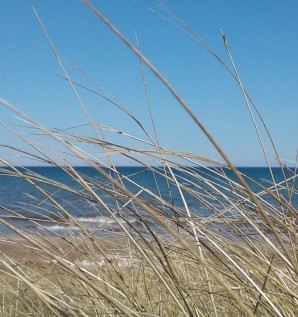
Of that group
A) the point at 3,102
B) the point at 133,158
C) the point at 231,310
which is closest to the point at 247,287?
the point at 133,158

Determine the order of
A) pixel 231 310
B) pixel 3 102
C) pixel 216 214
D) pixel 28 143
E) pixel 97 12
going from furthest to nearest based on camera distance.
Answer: pixel 231 310 < pixel 216 214 < pixel 28 143 < pixel 3 102 < pixel 97 12

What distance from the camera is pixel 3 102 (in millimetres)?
734

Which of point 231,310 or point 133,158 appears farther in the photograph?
point 231,310

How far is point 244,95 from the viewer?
1.23m

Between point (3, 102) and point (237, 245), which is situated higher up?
point (3, 102)

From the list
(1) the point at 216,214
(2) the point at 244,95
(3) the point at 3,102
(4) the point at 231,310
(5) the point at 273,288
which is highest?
(2) the point at 244,95

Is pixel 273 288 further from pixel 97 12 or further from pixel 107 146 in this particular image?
pixel 97 12

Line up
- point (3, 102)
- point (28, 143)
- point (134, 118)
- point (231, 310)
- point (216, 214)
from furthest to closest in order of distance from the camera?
point (231, 310)
point (134, 118)
point (216, 214)
point (28, 143)
point (3, 102)

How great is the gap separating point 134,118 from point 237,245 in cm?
42

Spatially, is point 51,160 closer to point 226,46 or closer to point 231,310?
point 226,46

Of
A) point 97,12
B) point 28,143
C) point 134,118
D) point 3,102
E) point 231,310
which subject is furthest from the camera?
point 231,310

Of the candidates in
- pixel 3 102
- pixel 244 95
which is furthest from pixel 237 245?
pixel 3 102

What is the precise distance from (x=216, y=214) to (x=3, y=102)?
693 mm

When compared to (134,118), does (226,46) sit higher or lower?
higher
